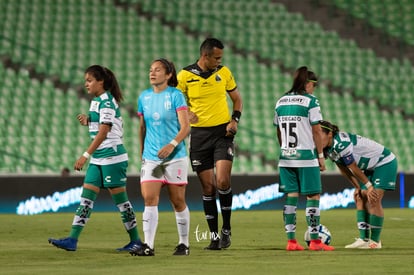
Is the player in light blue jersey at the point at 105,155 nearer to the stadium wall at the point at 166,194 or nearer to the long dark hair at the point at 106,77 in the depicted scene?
the long dark hair at the point at 106,77

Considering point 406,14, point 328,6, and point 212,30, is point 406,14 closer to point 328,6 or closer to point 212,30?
point 328,6

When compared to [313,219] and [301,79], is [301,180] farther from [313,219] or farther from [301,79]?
[301,79]

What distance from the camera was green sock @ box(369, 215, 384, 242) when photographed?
420 inches

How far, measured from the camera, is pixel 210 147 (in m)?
10.5

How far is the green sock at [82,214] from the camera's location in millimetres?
10035

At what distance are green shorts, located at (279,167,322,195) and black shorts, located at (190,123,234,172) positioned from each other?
2.14ft

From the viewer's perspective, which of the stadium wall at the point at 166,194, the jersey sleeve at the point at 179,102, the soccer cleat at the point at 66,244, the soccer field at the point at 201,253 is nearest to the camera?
the soccer field at the point at 201,253

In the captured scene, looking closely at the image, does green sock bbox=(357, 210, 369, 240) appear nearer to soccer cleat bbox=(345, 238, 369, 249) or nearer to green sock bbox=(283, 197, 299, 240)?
soccer cleat bbox=(345, 238, 369, 249)

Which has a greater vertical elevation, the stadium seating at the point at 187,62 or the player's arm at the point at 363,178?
the stadium seating at the point at 187,62

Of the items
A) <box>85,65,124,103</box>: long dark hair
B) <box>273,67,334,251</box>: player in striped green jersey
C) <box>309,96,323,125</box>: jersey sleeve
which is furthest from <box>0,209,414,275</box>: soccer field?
<box>85,65,124,103</box>: long dark hair

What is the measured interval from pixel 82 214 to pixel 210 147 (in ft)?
5.21

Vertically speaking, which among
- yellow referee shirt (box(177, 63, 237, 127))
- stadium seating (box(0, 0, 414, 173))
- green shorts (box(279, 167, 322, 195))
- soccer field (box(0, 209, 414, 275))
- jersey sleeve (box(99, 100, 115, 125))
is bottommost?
soccer field (box(0, 209, 414, 275))

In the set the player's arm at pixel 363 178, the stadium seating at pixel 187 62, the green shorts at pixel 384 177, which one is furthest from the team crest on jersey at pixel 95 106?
→ the stadium seating at pixel 187 62

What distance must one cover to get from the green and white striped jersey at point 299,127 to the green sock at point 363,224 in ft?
3.78
